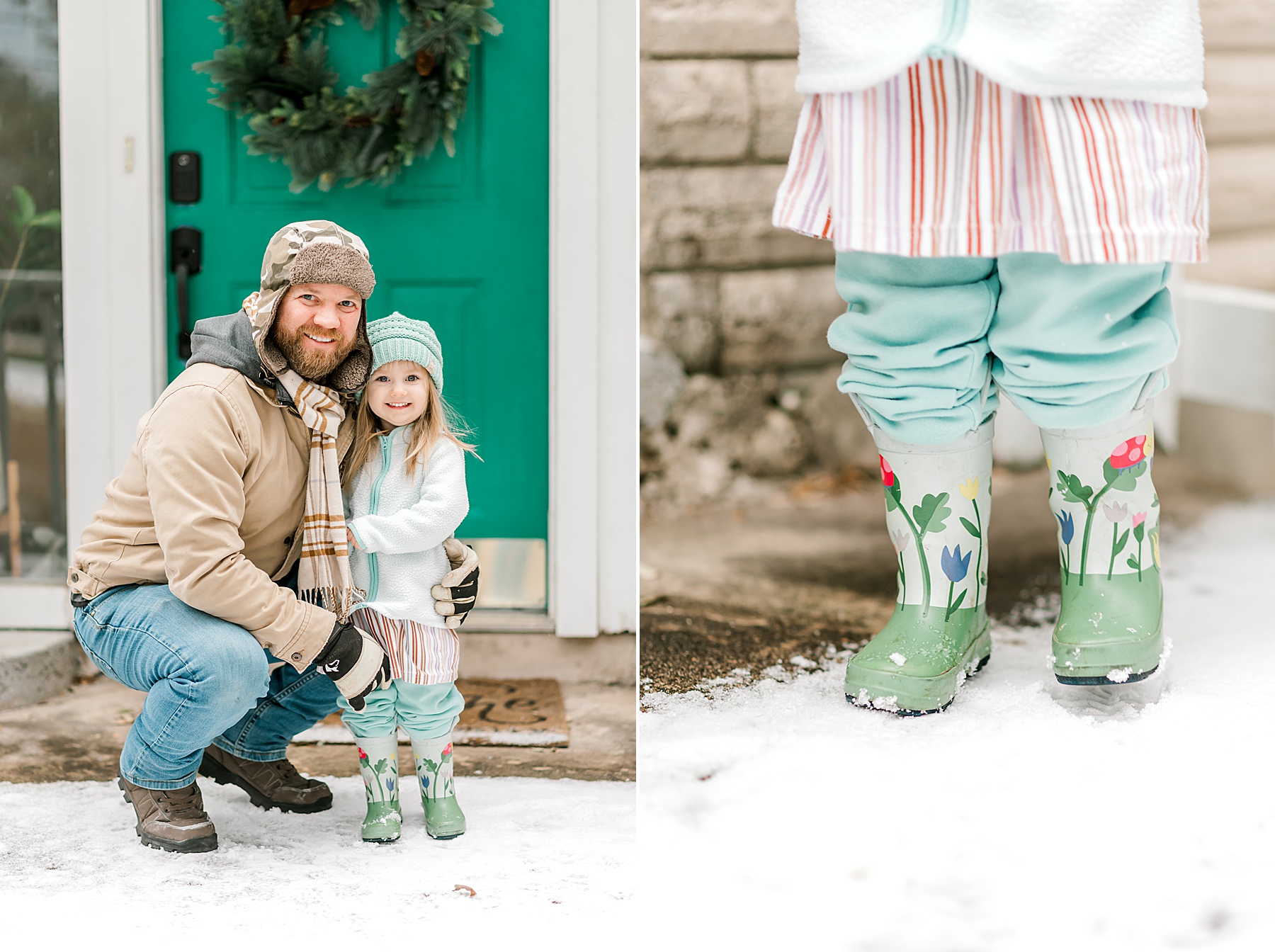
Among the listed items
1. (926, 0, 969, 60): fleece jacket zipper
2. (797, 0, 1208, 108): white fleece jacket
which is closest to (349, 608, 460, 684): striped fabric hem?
(797, 0, 1208, 108): white fleece jacket

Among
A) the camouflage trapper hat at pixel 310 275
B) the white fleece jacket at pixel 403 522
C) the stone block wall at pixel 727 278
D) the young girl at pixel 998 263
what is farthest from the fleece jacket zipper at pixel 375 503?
the stone block wall at pixel 727 278

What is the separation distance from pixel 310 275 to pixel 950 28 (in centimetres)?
96

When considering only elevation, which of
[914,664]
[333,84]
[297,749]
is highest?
[333,84]

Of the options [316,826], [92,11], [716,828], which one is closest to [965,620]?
[716,828]

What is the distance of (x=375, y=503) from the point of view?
1.77 m

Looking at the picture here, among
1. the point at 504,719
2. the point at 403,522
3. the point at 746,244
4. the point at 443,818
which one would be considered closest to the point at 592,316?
the point at 504,719

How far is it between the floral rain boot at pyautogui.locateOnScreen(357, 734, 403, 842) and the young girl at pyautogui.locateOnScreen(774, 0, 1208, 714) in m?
0.72

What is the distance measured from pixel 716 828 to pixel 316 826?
27.8 inches

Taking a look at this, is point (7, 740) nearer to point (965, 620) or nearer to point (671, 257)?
point (965, 620)

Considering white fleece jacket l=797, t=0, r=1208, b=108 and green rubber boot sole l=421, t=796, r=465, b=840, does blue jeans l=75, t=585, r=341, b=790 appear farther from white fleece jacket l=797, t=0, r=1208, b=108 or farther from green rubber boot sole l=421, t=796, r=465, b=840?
white fleece jacket l=797, t=0, r=1208, b=108

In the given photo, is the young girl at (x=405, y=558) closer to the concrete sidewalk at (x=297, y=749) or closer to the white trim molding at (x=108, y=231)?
the concrete sidewalk at (x=297, y=749)

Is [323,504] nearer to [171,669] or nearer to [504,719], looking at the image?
[171,669]

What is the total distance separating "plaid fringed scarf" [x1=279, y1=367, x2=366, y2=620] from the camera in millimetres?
1719

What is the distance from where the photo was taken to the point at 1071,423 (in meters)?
1.70
